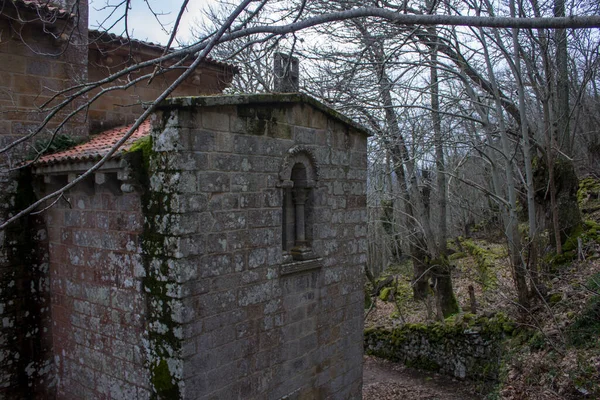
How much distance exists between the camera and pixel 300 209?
581 cm

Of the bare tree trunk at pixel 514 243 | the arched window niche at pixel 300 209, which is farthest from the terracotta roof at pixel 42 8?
the bare tree trunk at pixel 514 243

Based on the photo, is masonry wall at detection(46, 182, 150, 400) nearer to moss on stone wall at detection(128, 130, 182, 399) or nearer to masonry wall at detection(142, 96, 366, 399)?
moss on stone wall at detection(128, 130, 182, 399)

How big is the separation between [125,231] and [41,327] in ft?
7.07

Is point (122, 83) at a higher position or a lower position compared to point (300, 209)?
higher

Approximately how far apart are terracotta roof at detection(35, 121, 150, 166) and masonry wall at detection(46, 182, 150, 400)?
1.17 ft

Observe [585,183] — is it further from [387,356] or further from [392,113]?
[387,356]

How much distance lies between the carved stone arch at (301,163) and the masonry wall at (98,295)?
1582mm

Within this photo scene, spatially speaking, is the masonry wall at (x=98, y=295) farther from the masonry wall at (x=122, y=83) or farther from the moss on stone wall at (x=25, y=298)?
the masonry wall at (x=122, y=83)

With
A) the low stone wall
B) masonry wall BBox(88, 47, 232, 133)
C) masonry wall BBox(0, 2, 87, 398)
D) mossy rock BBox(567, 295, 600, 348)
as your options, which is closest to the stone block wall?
masonry wall BBox(0, 2, 87, 398)

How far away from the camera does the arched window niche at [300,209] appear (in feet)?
18.7

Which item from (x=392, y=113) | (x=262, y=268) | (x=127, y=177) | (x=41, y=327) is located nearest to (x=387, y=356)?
(x=392, y=113)

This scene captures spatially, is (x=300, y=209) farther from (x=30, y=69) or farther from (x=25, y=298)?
(x=30, y=69)

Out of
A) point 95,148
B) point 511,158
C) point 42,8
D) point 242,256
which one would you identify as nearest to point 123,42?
point 42,8

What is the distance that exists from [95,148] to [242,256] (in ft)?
7.79
